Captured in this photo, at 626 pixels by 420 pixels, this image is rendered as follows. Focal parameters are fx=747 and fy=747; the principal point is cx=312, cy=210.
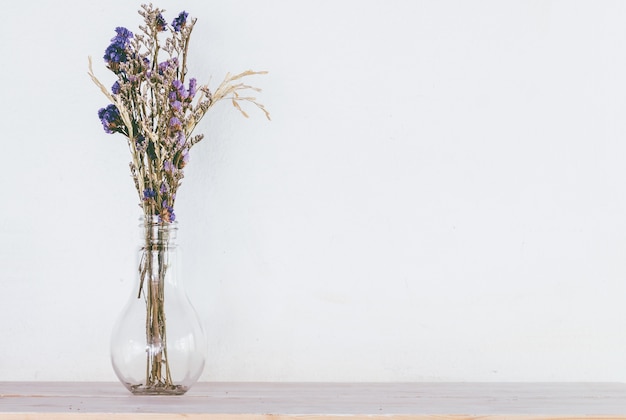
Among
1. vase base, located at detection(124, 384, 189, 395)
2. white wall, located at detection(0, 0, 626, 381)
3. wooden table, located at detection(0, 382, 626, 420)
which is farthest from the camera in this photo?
white wall, located at detection(0, 0, 626, 381)

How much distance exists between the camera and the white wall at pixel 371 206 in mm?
1382

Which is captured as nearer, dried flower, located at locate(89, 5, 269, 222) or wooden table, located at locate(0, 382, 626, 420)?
wooden table, located at locate(0, 382, 626, 420)

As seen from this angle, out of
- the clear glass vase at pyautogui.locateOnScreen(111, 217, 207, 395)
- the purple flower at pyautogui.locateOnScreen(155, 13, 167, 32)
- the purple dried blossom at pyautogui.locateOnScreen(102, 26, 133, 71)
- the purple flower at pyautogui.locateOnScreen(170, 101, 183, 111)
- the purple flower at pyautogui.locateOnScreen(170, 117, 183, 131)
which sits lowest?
the clear glass vase at pyautogui.locateOnScreen(111, 217, 207, 395)

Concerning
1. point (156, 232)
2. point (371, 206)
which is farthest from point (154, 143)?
point (371, 206)

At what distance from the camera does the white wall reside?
1.38 metres

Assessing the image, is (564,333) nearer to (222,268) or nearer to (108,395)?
(222,268)

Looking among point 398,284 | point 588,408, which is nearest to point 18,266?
point 398,284

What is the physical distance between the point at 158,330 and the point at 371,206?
0.46 metres

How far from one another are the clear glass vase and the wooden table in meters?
0.03

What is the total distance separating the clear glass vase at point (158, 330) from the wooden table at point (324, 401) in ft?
0.11

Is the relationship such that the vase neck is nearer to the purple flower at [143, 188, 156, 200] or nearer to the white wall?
the purple flower at [143, 188, 156, 200]

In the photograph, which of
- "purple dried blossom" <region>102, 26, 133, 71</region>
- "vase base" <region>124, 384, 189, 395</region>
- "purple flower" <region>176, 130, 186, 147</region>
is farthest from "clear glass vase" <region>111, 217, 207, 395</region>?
"purple dried blossom" <region>102, 26, 133, 71</region>

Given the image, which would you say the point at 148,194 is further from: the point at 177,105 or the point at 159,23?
the point at 159,23

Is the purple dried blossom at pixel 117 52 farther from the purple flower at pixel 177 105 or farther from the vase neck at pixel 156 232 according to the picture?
the vase neck at pixel 156 232
